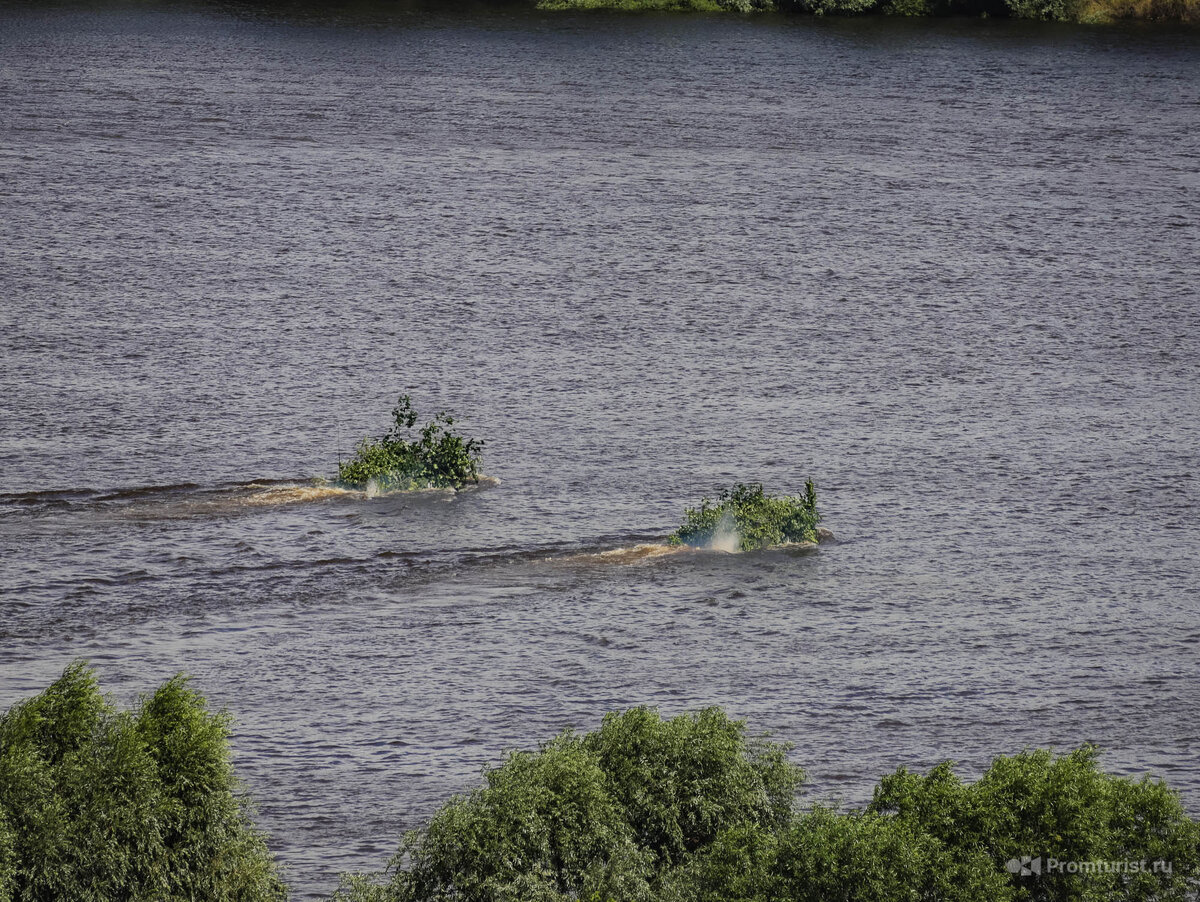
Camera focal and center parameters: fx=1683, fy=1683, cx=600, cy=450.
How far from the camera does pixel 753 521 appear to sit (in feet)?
180

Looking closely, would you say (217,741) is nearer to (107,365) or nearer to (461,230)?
(107,365)

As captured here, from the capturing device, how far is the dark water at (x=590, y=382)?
45.9 metres

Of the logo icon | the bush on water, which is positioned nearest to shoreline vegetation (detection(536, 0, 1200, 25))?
the bush on water

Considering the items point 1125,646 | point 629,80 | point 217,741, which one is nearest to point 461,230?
point 629,80

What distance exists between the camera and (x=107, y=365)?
68.9m

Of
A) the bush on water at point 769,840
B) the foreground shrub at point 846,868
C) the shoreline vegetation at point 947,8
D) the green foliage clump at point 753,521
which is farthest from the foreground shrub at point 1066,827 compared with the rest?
the shoreline vegetation at point 947,8

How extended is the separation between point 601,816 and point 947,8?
11713 centimetres

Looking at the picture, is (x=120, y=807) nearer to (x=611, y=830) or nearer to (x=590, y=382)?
(x=611, y=830)

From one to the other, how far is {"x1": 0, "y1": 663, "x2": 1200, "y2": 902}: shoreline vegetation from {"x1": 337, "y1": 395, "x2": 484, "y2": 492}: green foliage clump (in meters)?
25.2

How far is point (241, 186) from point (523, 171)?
53.3ft

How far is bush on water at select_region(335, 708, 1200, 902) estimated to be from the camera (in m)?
30.2

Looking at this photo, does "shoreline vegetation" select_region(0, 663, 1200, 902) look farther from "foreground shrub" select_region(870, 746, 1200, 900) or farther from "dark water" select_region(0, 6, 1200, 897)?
"dark water" select_region(0, 6, 1200, 897)

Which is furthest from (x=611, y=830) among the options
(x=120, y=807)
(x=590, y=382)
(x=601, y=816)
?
(x=590, y=382)

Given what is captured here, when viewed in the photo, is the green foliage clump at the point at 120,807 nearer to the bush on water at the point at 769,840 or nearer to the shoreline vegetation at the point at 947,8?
the bush on water at the point at 769,840
